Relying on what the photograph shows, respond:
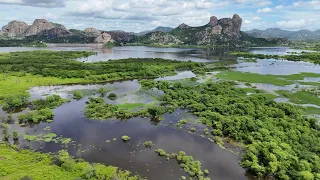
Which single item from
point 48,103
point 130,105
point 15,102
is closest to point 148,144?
point 130,105

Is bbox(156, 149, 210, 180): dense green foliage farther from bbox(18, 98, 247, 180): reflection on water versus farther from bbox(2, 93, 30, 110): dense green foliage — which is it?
bbox(2, 93, 30, 110): dense green foliage

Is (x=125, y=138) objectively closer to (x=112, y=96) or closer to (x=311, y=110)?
(x=112, y=96)

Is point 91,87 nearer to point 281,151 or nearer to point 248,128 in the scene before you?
point 248,128

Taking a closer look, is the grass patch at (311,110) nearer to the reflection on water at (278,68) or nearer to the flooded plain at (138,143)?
the flooded plain at (138,143)

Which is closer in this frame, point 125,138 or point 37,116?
point 125,138

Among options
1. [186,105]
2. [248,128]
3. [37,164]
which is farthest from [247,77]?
[37,164]
